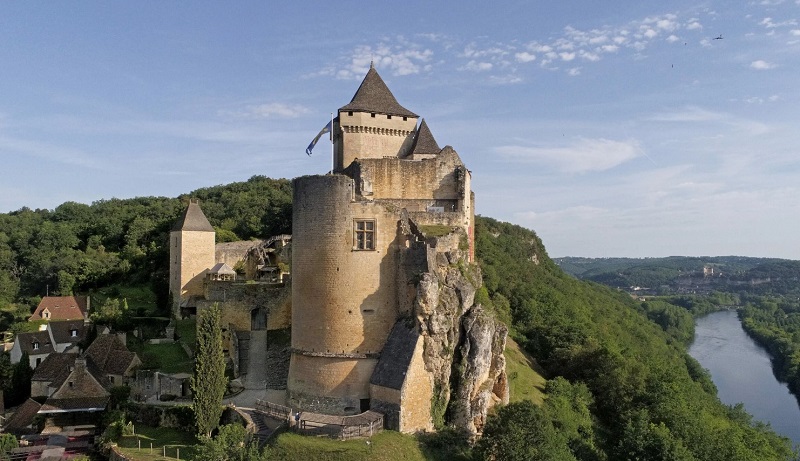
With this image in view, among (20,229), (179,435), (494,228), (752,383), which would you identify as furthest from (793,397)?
(20,229)

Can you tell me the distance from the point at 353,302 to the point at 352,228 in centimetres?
303

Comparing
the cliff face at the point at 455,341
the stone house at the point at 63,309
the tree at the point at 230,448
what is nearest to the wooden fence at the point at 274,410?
the tree at the point at 230,448

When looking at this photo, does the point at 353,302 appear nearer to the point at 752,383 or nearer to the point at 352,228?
the point at 352,228

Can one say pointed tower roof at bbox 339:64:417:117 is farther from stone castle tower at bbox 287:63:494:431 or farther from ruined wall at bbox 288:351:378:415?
ruined wall at bbox 288:351:378:415

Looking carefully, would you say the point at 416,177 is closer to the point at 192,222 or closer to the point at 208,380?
the point at 208,380

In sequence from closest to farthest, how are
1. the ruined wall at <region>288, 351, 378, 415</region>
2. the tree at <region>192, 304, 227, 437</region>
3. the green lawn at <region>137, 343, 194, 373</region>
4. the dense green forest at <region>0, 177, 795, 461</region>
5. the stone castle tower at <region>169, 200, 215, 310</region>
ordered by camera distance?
the ruined wall at <region>288, 351, 378, 415</region>, the tree at <region>192, 304, 227, 437</region>, the dense green forest at <region>0, 177, 795, 461</region>, the green lawn at <region>137, 343, 194, 373</region>, the stone castle tower at <region>169, 200, 215, 310</region>

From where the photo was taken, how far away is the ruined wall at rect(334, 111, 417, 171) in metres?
34.3

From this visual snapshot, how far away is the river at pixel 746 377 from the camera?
199 ft

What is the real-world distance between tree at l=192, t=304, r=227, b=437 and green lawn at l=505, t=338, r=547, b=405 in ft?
→ 45.4

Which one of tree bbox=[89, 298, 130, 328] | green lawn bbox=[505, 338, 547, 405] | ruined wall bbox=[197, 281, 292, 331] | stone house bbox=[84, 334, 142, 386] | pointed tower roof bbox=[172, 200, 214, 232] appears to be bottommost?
green lawn bbox=[505, 338, 547, 405]

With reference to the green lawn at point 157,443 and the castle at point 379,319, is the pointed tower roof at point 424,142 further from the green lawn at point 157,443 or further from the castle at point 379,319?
the green lawn at point 157,443

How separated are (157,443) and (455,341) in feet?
44.8

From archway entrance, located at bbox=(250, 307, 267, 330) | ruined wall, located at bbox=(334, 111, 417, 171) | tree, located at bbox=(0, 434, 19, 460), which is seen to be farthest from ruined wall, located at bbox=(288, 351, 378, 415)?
tree, located at bbox=(0, 434, 19, 460)

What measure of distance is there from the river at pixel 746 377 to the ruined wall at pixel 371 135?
45020 millimetres
